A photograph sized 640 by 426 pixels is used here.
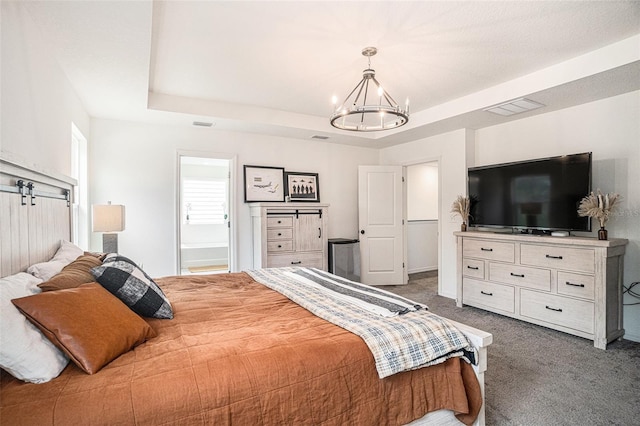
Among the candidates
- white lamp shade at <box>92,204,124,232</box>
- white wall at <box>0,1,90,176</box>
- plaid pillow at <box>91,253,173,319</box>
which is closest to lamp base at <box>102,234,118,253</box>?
white lamp shade at <box>92,204,124,232</box>

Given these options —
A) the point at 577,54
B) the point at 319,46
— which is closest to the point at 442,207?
the point at 577,54

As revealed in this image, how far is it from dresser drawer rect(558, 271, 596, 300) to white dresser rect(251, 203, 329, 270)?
9.13 ft

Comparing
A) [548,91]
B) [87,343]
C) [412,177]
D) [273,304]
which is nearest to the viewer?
[87,343]

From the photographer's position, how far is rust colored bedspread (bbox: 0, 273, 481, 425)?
1.04m

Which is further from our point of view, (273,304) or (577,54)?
(577,54)

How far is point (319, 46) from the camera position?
8.82 ft

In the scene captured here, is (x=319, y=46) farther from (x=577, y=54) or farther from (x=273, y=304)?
(x=577, y=54)

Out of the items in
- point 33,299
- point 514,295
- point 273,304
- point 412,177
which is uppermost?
point 412,177

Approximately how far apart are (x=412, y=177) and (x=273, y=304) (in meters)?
5.49

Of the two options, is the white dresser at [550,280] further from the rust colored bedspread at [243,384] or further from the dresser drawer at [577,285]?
the rust colored bedspread at [243,384]

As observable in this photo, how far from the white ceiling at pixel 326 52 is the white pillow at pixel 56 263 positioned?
1.42 metres

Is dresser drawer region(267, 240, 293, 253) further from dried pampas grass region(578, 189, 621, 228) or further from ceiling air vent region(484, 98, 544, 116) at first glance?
dried pampas grass region(578, 189, 621, 228)

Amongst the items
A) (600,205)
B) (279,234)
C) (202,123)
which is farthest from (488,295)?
(202,123)

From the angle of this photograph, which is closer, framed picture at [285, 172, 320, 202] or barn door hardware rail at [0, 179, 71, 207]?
barn door hardware rail at [0, 179, 71, 207]
